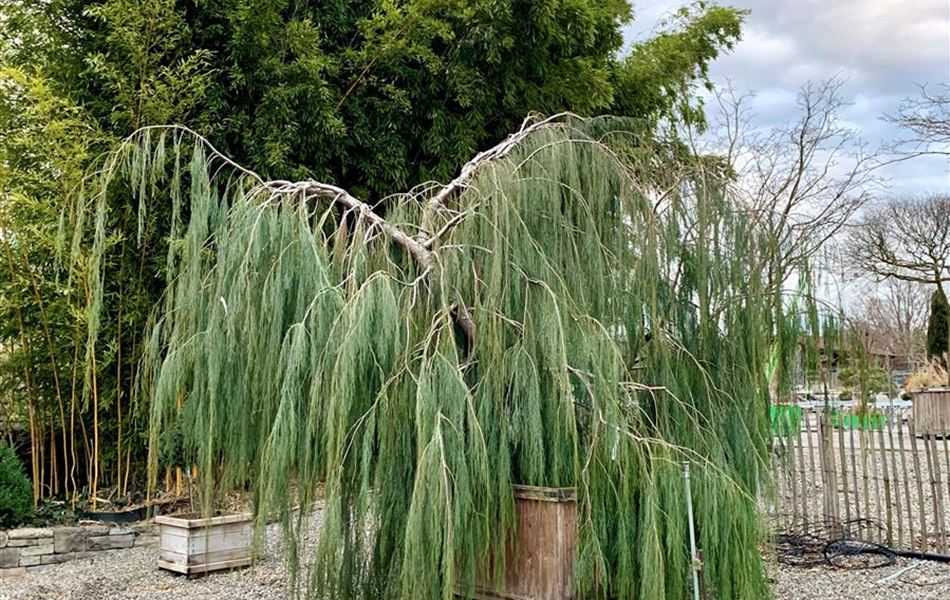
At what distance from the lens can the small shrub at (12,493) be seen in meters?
4.59

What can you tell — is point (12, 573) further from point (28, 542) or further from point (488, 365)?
point (488, 365)

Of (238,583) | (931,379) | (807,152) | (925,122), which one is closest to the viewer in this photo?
(238,583)

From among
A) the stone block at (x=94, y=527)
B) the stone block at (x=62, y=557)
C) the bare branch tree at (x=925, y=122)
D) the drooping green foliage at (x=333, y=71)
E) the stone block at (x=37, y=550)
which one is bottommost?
the stone block at (x=62, y=557)

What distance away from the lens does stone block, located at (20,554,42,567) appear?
4.42m

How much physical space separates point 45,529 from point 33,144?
2329 millimetres

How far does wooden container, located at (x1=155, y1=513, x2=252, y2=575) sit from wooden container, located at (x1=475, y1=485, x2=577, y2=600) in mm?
2278

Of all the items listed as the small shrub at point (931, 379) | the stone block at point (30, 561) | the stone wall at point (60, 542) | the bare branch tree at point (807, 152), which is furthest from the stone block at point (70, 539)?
the small shrub at point (931, 379)

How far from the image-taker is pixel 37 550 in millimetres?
4480

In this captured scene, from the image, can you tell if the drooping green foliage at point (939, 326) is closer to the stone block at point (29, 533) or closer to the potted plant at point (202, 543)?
the potted plant at point (202, 543)

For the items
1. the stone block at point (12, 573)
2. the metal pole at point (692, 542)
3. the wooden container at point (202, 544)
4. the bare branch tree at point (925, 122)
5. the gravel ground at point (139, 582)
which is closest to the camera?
the metal pole at point (692, 542)

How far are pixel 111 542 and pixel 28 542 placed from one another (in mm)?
468

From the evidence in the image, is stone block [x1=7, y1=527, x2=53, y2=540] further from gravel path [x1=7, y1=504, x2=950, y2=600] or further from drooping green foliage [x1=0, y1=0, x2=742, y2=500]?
drooping green foliage [x1=0, y1=0, x2=742, y2=500]

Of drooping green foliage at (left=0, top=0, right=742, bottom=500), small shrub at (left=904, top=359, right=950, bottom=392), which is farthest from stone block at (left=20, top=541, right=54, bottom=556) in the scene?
small shrub at (left=904, top=359, right=950, bottom=392)

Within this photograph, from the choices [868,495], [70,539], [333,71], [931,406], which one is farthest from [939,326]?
[70,539]
